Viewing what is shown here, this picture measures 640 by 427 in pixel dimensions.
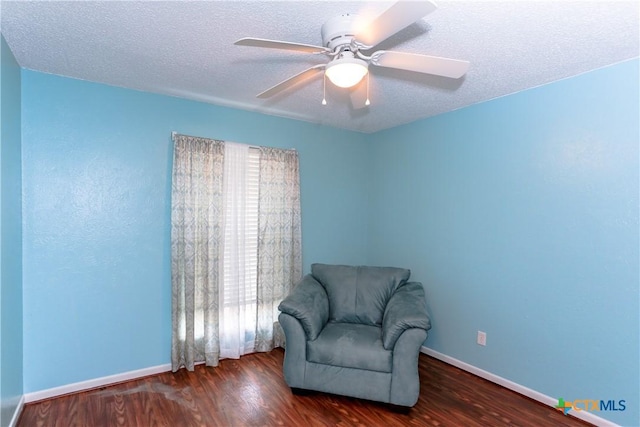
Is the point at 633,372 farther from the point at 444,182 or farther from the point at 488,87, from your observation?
the point at 488,87

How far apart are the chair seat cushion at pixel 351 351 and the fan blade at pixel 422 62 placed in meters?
1.92

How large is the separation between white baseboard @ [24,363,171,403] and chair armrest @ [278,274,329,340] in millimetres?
1394

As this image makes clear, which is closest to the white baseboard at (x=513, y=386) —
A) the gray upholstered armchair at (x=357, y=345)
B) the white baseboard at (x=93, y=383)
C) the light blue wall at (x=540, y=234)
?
the light blue wall at (x=540, y=234)

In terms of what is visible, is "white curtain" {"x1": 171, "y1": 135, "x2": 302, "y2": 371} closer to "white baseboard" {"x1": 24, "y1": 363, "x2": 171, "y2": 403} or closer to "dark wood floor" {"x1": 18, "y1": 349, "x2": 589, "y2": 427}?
"white baseboard" {"x1": 24, "y1": 363, "x2": 171, "y2": 403}

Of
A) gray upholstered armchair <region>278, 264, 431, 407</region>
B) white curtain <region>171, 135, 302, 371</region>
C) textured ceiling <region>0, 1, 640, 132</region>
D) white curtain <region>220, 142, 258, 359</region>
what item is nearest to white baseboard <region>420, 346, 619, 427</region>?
gray upholstered armchair <region>278, 264, 431, 407</region>

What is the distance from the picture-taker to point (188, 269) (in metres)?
3.12

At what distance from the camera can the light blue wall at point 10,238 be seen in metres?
2.06

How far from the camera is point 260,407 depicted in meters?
2.56

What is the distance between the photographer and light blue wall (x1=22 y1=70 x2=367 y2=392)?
8.52ft

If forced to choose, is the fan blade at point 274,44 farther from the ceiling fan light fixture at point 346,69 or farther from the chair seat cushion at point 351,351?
the chair seat cushion at point 351,351

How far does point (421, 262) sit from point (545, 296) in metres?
1.24

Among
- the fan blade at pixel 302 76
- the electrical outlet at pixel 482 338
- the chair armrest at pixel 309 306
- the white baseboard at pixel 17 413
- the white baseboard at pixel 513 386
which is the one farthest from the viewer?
the electrical outlet at pixel 482 338

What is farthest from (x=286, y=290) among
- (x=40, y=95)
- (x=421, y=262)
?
(x=40, y=95)

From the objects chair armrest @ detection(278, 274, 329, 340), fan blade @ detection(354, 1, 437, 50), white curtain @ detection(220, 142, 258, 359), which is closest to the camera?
fan blade @ detection(354, 1, 437, 50)
